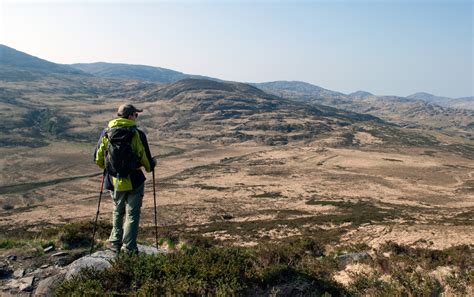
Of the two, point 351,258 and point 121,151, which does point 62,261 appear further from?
point 351,258

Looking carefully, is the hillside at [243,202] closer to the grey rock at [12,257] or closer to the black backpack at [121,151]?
the grey rock at [12,257]

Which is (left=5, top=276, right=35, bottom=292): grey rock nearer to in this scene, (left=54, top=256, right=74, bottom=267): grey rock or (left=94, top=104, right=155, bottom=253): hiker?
(left=54, top=256, right=74, bottom=267): grey rock

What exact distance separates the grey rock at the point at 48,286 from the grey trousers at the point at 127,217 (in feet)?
3.18

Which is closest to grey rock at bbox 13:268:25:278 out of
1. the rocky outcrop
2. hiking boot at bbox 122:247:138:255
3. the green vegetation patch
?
the rocky outcrop

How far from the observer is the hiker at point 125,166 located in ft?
18.7

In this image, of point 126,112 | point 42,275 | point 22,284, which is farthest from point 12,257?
point 126,112

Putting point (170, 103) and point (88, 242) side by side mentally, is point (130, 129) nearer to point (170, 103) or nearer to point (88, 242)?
point (88, 242)

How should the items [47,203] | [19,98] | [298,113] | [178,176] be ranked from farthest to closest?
[298,113], [19,98], [178,176], [47,203]

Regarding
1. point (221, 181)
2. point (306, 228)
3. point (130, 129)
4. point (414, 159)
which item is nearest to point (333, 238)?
point (306, 228)

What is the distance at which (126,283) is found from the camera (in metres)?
4.80

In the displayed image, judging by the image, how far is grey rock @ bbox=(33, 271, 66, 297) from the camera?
5.10 m

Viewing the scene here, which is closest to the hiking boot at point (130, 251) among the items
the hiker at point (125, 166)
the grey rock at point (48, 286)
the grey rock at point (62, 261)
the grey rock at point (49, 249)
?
the hiker at point (125, 166)

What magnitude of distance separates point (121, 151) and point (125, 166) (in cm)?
24

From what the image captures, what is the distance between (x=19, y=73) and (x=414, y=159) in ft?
603
